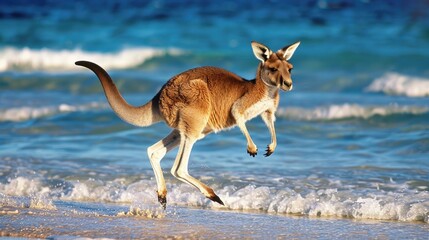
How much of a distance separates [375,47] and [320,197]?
507 inches

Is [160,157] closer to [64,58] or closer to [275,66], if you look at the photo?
[275,66]

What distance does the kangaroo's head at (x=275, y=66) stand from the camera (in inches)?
258

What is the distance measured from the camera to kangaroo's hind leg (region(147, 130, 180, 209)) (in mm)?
6859

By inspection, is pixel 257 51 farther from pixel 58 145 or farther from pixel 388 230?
pixel 58 145

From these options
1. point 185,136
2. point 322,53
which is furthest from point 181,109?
point 322,53

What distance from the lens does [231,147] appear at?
9.99 m

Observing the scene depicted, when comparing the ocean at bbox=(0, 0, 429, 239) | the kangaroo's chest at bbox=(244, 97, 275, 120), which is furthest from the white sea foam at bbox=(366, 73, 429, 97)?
the kangaroo's chest at bbox=(244, 97, 275, 120)

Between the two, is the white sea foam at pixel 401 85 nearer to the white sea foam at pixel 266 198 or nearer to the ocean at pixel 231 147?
the ocean at pixel 231 147

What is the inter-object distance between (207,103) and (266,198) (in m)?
1.11

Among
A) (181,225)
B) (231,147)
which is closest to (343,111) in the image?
(231,147)

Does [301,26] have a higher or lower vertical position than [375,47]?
higher

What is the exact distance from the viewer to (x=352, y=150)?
9836 mm

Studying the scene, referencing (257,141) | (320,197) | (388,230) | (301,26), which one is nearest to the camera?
(388,230)

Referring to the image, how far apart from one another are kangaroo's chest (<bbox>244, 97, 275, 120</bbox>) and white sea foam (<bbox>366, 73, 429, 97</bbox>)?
803 centimetres
